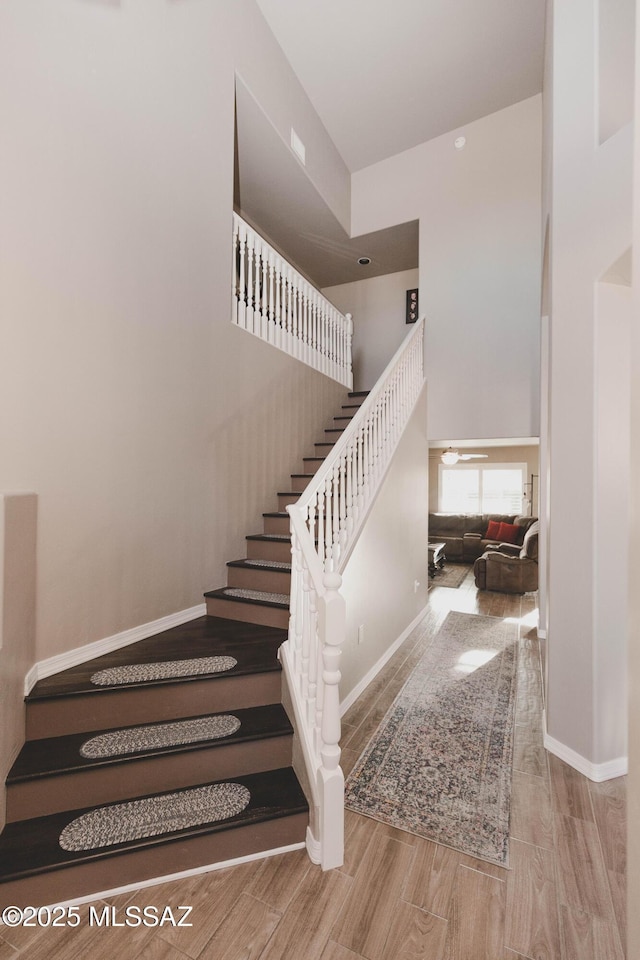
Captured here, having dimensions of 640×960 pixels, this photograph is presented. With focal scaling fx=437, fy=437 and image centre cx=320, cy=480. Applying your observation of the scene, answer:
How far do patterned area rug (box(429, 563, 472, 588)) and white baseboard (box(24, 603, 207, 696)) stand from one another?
455cm

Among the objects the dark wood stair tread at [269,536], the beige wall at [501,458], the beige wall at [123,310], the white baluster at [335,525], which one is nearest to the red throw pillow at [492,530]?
the beige wall at [501,458]

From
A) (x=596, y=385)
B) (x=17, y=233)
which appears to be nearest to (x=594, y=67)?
(x=596, y=385)

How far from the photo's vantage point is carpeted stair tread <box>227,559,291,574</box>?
2923mm

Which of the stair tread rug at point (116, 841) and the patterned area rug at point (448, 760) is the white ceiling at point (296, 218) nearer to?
the stair tread rug at point (116, 841)

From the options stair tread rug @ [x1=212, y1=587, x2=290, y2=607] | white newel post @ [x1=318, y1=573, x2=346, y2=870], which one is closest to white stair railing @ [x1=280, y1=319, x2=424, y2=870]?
white newel post @ [x1=318, y1=573, x2=346, y2=870]

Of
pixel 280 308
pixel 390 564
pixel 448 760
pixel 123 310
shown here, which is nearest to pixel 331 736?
pixel 448 760

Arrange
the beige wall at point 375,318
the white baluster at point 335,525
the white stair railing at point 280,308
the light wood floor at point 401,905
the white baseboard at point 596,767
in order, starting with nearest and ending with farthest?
the light wood floor at point 401,905
the white baseboard at point 596,767
the white baluster at point 335,525
the white stair railing at point 280,308
the beige wall at point 375,318

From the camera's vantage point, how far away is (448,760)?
2314 millimetres

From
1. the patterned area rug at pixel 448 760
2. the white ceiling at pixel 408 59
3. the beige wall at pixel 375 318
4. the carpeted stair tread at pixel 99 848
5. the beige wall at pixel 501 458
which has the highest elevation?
the white ceiling at pixel 408 59

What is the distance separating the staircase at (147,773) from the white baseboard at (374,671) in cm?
85

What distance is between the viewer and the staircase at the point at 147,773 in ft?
4.94

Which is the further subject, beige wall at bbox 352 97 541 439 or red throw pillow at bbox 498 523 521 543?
red throw pillow at bbox 498 523 521 543

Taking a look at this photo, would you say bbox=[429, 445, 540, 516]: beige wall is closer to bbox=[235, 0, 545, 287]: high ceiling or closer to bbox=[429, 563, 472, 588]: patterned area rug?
bbox=[429, 563, 472, 588]: patterned area rug

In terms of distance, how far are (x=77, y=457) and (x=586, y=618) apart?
270cm
